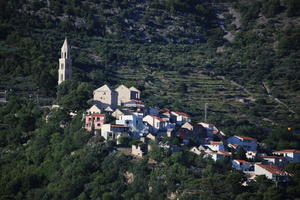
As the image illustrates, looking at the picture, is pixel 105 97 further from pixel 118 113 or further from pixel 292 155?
pixel 292 155

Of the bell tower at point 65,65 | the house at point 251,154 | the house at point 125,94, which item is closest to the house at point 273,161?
the house at point 251,154

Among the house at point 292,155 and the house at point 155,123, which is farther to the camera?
the house at point 292,155

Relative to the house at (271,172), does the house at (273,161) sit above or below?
above

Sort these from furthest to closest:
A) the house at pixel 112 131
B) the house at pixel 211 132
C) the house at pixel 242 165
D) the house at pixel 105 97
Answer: the house at pixel 211 132 < the house at pixel 105 97 < the house at pixel 112 131 < the house at pixel 242 165

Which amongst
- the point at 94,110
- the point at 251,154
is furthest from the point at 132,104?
the point at 251,154

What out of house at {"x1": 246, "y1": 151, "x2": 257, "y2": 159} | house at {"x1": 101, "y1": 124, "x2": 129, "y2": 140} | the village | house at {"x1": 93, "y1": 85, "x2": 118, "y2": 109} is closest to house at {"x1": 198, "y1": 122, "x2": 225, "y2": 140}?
the village

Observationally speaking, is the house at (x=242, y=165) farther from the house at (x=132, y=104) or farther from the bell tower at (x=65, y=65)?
the bell tower at (x=65, y=65)

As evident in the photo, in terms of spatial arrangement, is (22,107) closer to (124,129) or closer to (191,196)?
(124,129)

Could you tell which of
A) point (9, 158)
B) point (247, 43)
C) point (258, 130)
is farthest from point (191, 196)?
point (247, 43)
